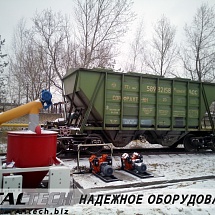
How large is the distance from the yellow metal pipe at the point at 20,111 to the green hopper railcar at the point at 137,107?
9.75 ft

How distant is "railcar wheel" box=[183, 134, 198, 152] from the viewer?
8.95m

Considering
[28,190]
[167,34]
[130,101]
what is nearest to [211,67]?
[167,34]

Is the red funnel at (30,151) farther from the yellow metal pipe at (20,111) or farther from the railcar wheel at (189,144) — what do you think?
the railcar wheel at (189,144)

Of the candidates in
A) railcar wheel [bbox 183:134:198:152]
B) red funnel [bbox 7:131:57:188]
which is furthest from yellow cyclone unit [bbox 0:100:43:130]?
railcar wheel [bbox 183:134:198:152]

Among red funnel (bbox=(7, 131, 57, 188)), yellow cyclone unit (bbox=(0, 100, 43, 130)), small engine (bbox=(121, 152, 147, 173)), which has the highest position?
yellow cyclone unit (bbox=(0, 100, 43, 130))

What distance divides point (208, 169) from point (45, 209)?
16.6 feet

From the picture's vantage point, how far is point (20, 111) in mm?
3893

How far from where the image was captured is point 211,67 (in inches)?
872

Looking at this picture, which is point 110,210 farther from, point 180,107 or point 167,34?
point 167,34

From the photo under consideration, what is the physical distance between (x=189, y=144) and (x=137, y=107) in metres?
3.23

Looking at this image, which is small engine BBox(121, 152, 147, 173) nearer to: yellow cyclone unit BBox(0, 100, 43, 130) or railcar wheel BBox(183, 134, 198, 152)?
yellow cyclone unit BBox(0, 100, 43, 130)

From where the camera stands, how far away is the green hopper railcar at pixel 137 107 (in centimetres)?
715

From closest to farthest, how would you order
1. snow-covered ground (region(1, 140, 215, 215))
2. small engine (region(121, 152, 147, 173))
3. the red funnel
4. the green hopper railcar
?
snow-covered ground (region(1, 140, 215, 215)) < the red funnel < small engine (region(121, 152, 147, 173)) < the green hopper railcar

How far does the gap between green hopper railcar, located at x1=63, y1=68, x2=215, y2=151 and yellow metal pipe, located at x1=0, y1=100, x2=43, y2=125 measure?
9.75 feet
